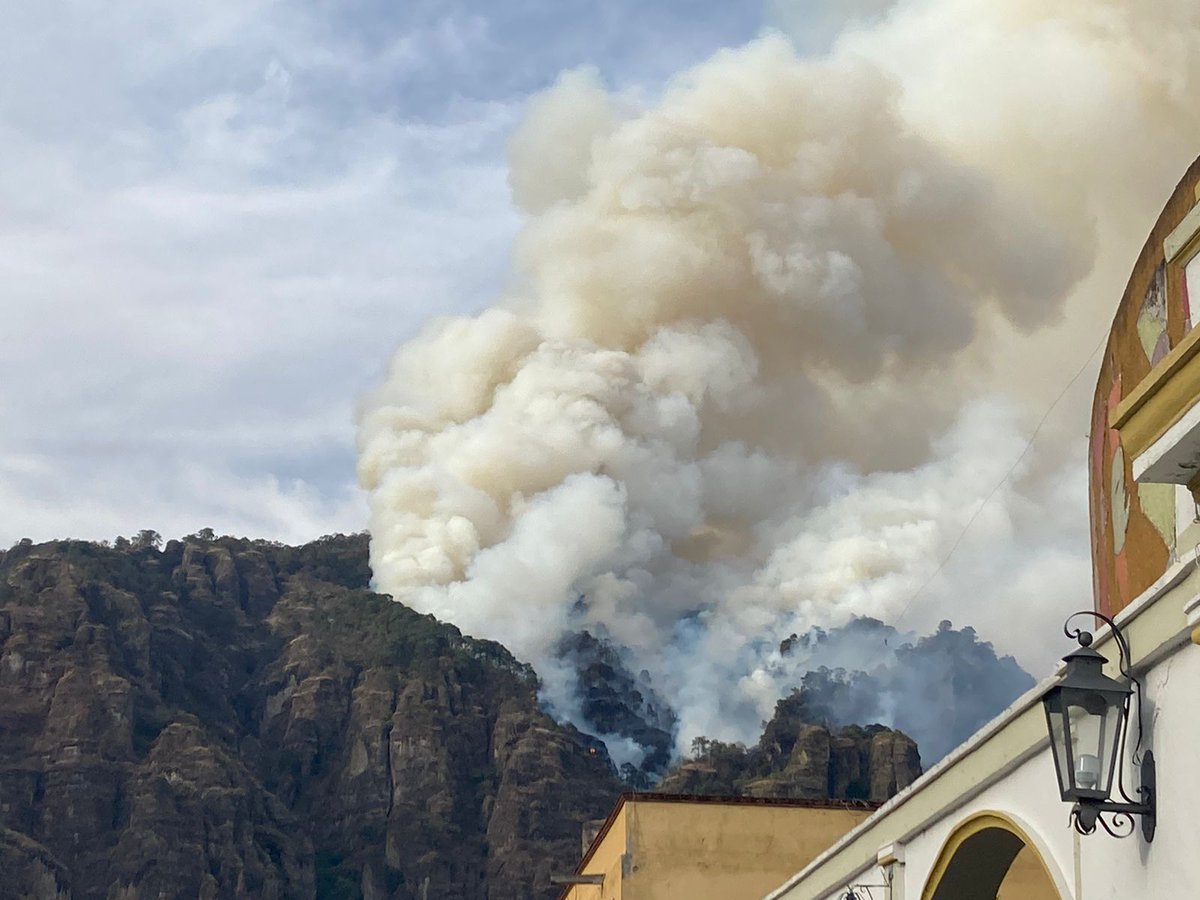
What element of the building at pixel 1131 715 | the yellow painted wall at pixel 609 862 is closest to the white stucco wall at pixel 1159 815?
the building at pixel 1131 715

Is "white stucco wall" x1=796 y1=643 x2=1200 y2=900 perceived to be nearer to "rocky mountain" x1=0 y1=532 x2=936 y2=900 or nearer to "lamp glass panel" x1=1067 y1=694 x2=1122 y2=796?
"lamp glass panel" x1=1067 y1=694 x2=1122 y2=796

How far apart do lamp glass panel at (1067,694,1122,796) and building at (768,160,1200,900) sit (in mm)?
137

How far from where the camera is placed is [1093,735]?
732 cm

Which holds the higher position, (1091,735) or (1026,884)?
(1026,884)

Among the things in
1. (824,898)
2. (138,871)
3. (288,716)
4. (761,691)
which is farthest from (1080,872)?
(761,691)

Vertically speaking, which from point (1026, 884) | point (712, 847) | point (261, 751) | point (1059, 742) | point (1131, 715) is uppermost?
point (261, 751)

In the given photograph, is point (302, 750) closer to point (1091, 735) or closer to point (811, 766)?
point (811, 766)

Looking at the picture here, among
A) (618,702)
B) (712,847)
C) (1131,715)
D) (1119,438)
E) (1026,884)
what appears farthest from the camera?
(618,702)

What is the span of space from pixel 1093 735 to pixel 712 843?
16.3 metres

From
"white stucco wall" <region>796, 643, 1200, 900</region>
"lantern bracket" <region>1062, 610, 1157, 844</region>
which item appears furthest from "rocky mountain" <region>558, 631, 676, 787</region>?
"lantern bracket" <region>1062, 610, 1157, 844</region>

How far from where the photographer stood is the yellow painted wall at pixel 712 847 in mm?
22891

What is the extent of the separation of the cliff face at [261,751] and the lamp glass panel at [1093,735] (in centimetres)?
9342

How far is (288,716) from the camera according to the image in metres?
116

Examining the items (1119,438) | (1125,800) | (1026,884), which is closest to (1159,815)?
(1125,800)
